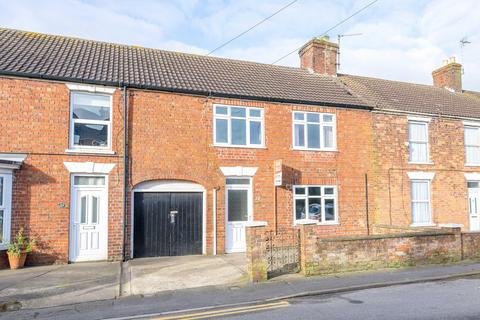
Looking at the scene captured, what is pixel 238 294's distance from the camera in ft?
25.9

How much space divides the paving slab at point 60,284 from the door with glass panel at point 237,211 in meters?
3.95

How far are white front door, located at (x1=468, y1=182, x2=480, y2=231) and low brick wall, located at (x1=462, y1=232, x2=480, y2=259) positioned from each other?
6315mm

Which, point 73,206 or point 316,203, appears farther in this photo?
point 316,203

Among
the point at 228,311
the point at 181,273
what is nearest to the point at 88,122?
the point at 181,273

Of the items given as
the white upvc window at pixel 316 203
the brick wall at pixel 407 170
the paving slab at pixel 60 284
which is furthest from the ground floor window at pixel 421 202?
the paving slab at pixel 60 284

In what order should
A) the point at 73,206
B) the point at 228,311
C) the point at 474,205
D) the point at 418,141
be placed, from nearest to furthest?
the point at 228,311 < the point at 73,206 < the point at 418,141 < the point at 474,205

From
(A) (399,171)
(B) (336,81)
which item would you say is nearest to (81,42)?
(B) (336,81)

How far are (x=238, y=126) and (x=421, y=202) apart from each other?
27.9 ft

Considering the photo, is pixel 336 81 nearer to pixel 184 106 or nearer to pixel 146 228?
pixel 184 106

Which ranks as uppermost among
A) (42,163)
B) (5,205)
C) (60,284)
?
(42,163)

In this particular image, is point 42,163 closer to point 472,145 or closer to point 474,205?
point 474,205

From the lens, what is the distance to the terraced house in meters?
11.5

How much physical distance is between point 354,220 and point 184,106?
775 cm

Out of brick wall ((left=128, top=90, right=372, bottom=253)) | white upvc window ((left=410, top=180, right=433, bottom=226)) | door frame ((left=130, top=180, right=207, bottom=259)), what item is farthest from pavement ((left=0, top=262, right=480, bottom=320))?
white upvc window ((left=410, top=180, right=433, bottom=226))
